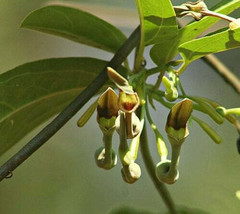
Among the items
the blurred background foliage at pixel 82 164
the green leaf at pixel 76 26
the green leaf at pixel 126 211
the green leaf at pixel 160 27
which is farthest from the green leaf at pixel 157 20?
the blurred background foliage at pixel 82 164

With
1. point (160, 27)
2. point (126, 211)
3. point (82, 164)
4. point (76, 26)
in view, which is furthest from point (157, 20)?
point (82, 164)

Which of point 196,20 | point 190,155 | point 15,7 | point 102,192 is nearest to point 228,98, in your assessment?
point 190,155

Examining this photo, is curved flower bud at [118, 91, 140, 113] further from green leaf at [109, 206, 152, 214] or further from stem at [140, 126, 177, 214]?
green leaf at [109, 206, 152, 214]

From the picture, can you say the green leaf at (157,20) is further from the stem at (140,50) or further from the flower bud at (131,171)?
the flower bud at (131,171)

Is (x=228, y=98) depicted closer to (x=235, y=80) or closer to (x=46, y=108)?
(x=235, y=80)

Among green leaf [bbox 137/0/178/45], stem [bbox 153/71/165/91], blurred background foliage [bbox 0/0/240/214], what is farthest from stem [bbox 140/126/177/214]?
blurred background foliage [bbox 0/0/240/214]

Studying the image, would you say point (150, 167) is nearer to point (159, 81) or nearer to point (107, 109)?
point (159, 81)
